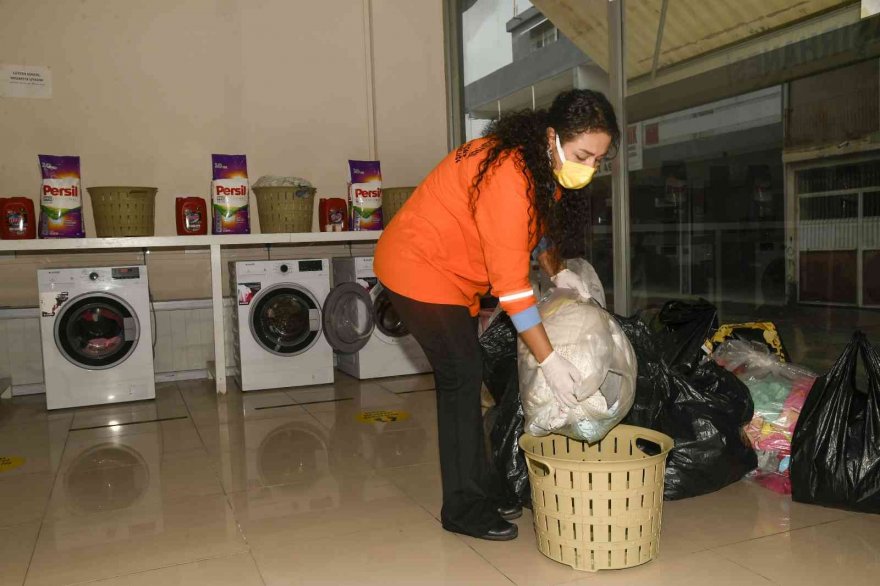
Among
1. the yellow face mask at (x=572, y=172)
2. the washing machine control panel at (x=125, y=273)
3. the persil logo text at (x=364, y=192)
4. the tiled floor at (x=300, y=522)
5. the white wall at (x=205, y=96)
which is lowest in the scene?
the tiled floor at (x=300, y=522)

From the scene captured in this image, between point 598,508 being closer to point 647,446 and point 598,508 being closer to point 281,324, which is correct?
point 647,446

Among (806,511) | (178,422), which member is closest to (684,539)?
(806,511)

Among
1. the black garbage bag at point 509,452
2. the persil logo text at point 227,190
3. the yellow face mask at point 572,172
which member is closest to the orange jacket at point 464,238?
the yellow face mask at point 572,172

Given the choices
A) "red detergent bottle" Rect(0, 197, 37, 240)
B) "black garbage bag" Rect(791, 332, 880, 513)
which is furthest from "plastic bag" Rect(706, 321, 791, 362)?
"red detergent bottle" Rect(0, 197, 37, 240)

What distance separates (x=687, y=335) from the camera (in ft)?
8.36

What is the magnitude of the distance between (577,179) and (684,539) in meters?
1.04

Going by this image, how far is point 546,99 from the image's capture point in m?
4.36

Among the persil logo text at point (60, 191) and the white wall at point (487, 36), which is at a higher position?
the white wall at point (487, 36)

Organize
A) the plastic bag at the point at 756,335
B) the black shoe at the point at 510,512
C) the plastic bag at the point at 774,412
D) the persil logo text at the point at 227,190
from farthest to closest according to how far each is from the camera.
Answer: the persil logo text at the point at 227,190
the plastic bag at the point at 756,335
the plastic bag at the point at 774,412
the black shoe at the point at 510,512

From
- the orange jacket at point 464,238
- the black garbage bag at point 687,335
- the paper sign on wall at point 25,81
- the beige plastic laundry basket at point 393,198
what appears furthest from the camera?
the beige plastic laundry basket at point 393,198

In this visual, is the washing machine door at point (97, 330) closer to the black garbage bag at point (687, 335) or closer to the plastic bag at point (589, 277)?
the plastic bag at point (589, 277)

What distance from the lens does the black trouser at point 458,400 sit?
1918 mm

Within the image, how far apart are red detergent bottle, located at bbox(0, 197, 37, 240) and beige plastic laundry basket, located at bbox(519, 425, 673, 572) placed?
3.28 metres

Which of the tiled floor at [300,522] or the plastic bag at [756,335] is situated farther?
the plastic bag at [756,335]
